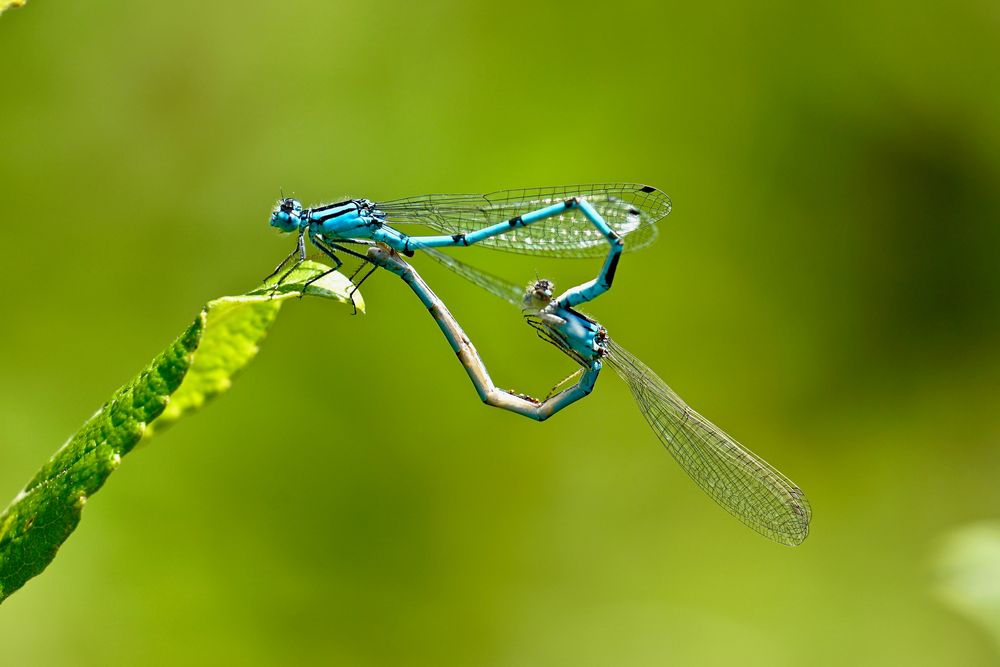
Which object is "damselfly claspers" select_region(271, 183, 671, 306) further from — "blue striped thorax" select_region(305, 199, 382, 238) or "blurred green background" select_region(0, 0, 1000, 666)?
"blurred green background" select_region(0, 0, 1000, 666)

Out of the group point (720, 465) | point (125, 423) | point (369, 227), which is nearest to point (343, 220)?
point (369, 227)

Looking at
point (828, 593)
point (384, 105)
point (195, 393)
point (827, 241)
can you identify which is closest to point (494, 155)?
point (384, 105)

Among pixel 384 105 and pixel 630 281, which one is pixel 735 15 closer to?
pixel 630 281

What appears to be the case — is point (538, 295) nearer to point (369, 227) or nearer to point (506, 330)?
point (369, 227)

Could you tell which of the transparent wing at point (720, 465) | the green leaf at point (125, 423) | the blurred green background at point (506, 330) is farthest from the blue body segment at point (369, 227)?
the green leaf at point (125, 423)

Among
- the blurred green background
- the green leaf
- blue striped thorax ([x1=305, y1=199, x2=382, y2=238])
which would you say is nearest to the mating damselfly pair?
blue striped thorax ([x1=305, y1=199, x2=382, y2=238])

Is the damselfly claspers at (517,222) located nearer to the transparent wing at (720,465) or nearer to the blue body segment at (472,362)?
the blue body segment at (472,362)

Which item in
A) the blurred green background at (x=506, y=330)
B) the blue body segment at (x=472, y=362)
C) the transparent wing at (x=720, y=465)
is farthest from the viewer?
the blurred green background at (x=506, y=330)
